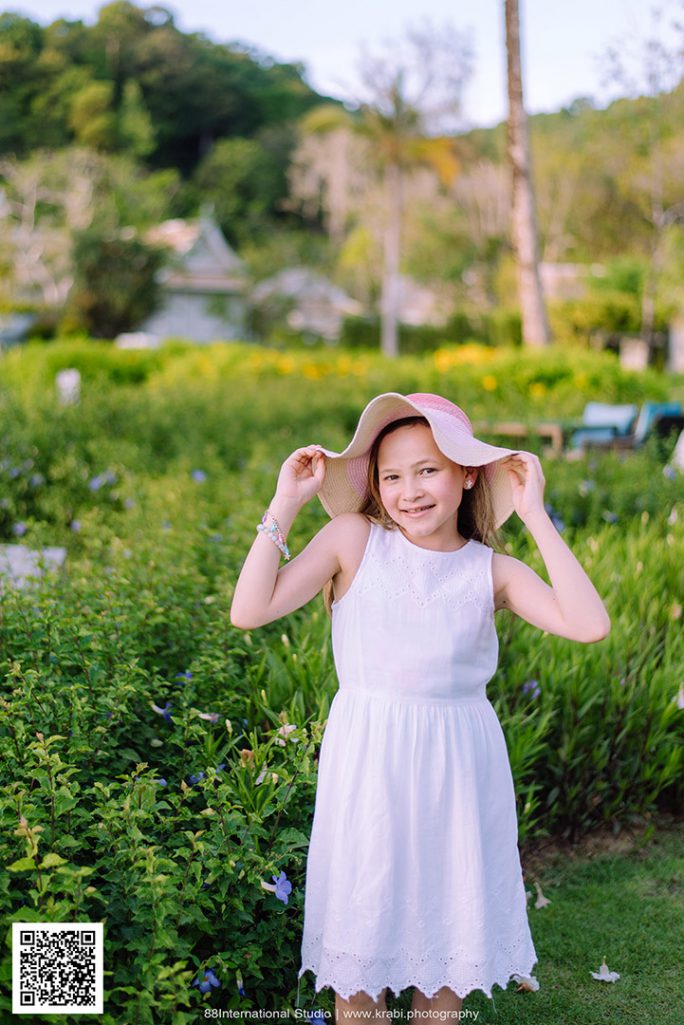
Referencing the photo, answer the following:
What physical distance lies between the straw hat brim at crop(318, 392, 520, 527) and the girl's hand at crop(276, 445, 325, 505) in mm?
26

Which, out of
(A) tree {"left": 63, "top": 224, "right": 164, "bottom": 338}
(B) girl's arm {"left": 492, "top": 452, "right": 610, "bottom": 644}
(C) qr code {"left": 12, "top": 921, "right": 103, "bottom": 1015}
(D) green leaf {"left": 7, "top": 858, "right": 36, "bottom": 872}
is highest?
(A) tree {"left": 63, "top": 224, "right": 164, "bottom": 338}

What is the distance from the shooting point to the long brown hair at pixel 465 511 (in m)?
2.42

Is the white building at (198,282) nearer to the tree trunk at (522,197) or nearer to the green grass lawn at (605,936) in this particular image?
the tree trunk at (522,197)

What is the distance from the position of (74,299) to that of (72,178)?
8041mm

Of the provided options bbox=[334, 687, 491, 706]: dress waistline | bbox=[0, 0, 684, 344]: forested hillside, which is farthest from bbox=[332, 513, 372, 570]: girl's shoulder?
bbox=[0, 0, 684, 344]: forested hillside

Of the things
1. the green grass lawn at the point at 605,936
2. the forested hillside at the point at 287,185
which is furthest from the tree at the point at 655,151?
the green grass lawn at the point at 605,936

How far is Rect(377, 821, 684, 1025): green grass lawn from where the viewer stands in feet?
9.18

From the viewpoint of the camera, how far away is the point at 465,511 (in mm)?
2475

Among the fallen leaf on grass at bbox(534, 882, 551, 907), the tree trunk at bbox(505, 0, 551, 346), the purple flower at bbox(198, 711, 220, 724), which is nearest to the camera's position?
the purple flower at bbox(198, 711, 220, 724)

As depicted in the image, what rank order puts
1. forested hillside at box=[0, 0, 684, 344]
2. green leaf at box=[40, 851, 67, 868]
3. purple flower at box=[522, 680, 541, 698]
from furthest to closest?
forested hillside at box=[0, 0, 684, 344] < purple flower at box=[522, 680, 541, 698] < green leaf at box=[40, 851, 67, 868]

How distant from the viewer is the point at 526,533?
531 centimetres

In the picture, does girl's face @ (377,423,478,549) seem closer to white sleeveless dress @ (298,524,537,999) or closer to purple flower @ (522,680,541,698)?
white sleeveless dress @ (298,524,537,999)

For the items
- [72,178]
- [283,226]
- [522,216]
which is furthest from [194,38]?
[522,216]

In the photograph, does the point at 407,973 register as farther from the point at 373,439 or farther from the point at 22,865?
the point at 373,439
